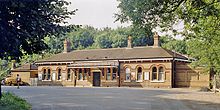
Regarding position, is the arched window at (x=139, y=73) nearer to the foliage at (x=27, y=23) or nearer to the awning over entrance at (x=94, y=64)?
the awning over entrance at (x=94, y=64)

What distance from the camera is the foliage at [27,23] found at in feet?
40.2

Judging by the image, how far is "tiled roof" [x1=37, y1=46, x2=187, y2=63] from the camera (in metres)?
54.2

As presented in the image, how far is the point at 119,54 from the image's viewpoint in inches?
2309

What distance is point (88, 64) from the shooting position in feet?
193

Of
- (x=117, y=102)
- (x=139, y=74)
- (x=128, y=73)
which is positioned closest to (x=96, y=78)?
(x=128, y=73)

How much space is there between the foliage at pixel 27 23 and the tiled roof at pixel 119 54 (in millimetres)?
39010

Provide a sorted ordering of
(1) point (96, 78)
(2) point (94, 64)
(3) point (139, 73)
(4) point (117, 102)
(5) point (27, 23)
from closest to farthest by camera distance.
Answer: (5) point (27, 23) → (4) point (117, 102) → (3) point (139, 73) → (2) point (94, 64) → (1) point (96, 78)

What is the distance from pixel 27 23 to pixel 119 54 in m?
46.0

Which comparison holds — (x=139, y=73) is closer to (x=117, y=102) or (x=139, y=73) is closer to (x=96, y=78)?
(x=96, y=78)

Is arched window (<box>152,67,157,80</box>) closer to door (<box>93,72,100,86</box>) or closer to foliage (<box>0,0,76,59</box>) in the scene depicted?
door (<box>93,72,100,86</box>)

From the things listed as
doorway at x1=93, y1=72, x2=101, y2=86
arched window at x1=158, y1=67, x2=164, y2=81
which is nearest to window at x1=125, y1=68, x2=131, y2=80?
arched window at x1=158, y1=67, x2=164, y2=81

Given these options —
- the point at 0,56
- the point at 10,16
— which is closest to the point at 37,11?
the point at 10,16

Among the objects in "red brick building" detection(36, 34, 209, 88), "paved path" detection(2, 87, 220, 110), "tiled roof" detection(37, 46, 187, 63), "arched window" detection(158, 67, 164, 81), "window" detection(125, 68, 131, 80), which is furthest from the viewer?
"window" detection(125, 68, 131, 80)

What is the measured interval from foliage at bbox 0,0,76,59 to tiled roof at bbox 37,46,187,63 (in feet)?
128
